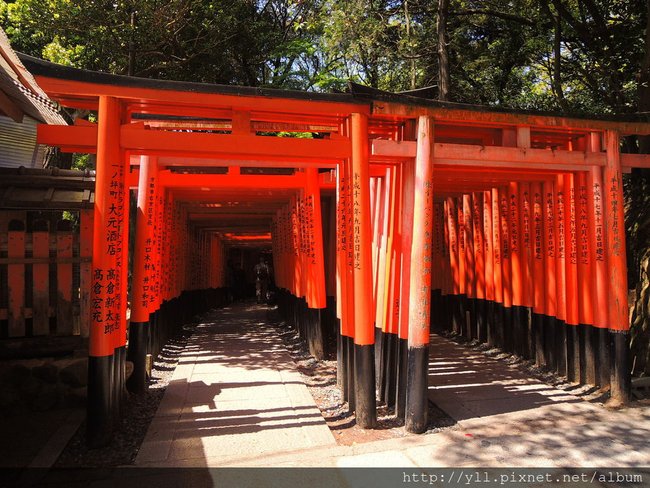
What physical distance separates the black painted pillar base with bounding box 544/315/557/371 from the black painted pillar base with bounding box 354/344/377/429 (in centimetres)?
345

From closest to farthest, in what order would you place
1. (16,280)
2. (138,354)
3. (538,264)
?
(16,280) < (138,354) < (538,264)

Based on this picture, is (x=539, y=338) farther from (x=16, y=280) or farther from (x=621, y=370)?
(x=16, y=280)

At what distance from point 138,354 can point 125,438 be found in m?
1.64

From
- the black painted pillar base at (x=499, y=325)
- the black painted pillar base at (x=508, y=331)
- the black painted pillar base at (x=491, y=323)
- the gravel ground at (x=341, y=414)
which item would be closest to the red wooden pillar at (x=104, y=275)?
the gravel ground at (x=341, y=414)

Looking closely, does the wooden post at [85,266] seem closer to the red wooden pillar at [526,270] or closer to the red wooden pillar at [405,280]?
the red wooden pillar at [405,280]

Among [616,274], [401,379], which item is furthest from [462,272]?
[401,379]

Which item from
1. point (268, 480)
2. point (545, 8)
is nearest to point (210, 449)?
point (268, 480)

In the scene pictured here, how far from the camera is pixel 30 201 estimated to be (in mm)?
4855

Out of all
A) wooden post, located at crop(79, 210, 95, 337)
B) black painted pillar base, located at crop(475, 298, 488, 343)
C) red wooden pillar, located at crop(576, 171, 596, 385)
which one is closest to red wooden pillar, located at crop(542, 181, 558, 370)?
red wooden pillar, located at crop(576, 171, 596, 385)

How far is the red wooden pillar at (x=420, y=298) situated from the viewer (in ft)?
14.8

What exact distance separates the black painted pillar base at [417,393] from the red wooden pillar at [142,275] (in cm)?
341

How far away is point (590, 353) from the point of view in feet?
18.9

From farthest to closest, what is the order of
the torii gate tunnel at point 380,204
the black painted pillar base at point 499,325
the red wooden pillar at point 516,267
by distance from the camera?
1. the black painted pillar base at point 499,325
2. the red wooden pillar at point 516,267
3. the torii gate tunnel at point 380,204

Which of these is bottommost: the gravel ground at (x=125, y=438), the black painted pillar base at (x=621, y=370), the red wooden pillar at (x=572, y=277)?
the gravel ground at (x=125, y=438)
